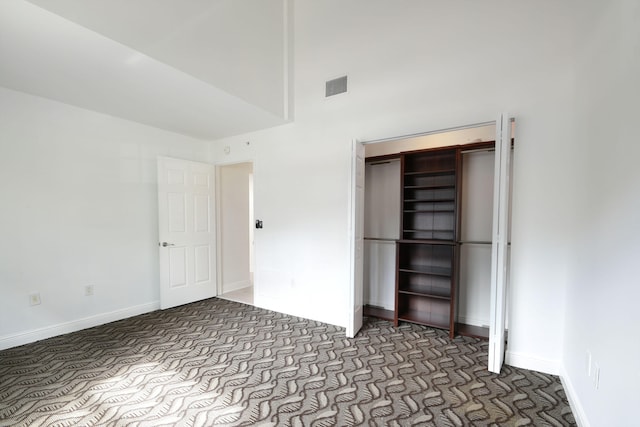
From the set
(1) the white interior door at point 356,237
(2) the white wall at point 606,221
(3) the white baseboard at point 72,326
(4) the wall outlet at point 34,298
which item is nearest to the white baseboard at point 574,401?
(2) the white wall at point 606,221

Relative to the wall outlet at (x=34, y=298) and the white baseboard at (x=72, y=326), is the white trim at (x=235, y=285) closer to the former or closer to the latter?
the white baseboard at (x=72, y=326)

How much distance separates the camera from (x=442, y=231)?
3.39 metres

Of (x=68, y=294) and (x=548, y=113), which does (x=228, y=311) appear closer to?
(x=68, y=294)

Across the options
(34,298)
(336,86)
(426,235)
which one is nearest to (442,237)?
(426,235)

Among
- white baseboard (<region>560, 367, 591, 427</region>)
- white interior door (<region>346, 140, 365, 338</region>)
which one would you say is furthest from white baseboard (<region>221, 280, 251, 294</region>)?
white baseboard (<region>560, 367, 591, 427</region>)

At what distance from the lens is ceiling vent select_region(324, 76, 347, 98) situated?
315 centimetres

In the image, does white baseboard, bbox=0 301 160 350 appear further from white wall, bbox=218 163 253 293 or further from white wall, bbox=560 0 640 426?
white wall, bbox=560 0 640 426

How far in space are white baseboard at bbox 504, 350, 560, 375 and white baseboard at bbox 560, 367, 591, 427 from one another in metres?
0.07

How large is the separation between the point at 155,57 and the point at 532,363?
4111 millimetres

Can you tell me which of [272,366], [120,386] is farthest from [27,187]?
[272,366]

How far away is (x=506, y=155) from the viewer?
7.03 feet

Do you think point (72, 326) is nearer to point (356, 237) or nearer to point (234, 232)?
point (234, 232)

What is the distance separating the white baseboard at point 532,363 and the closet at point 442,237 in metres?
0.50

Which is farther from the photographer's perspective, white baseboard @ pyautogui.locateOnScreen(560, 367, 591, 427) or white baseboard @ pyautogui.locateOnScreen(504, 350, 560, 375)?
white baseboard @ pyautogui.locateOnScreen(504, 350, 560, 375)
